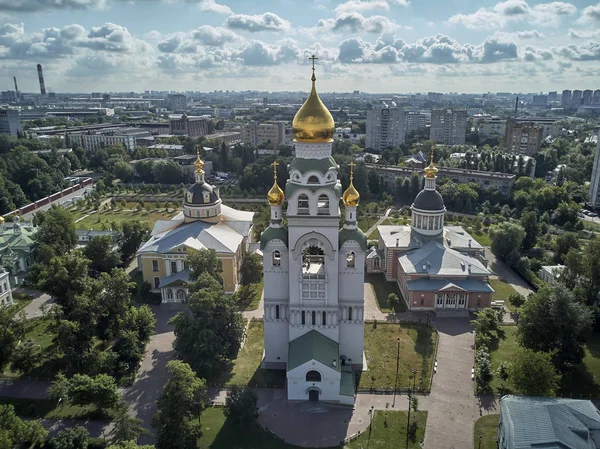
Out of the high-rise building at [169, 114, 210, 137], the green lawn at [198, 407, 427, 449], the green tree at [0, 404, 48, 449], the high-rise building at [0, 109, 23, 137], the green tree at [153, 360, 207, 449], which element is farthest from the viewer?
the high-rise building at [169, 114, 210, 137]

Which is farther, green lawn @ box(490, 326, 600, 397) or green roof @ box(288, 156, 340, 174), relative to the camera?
green lawn @ box(490, 326, 600, 397)

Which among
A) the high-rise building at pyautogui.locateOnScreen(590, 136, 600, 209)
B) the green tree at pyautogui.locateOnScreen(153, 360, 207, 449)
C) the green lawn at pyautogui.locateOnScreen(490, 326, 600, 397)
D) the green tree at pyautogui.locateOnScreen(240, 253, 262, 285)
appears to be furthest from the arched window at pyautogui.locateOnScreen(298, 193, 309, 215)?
the high-rise building at pyautogui.locateOnScreen(590, 136, 600, 209)

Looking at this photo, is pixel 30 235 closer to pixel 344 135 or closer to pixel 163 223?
pixel 163 223

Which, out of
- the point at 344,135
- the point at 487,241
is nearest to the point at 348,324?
the point at 487,241

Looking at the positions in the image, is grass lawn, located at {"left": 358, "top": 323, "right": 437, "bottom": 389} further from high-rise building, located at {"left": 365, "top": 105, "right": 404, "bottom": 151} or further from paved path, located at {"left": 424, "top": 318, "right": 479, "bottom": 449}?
high-rise building, located at {"left": 365, "top": 105, "right": 404, "bottom": 151}

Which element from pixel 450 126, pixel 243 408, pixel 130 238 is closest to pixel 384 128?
pixel 450 126
